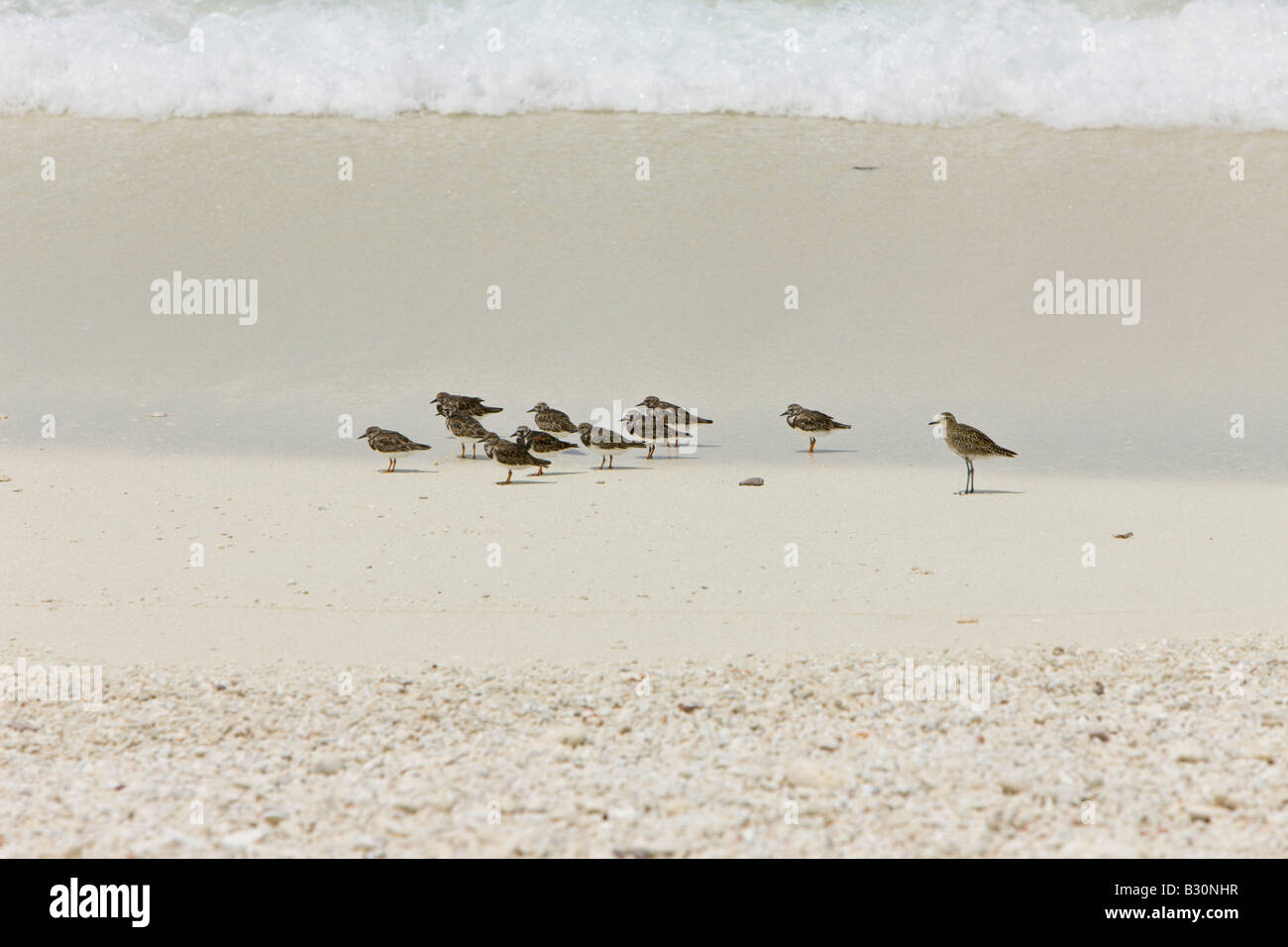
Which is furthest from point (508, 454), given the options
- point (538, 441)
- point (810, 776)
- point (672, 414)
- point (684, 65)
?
point (684, 65)

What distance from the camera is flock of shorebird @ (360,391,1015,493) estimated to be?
33.9 feet

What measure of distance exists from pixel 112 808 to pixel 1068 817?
3.33m

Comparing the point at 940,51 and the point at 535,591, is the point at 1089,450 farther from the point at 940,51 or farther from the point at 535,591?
the point at 940,51

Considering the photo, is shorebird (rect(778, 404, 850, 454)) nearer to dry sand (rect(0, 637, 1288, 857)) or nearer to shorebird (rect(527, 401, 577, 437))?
shorebird (rect(527, 401, 577, 437))

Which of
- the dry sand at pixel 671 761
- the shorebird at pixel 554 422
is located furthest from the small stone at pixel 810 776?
the shorebird at pixel 554 422

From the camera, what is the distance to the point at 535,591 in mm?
7438

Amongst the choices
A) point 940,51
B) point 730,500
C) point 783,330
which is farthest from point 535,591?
point 940,51

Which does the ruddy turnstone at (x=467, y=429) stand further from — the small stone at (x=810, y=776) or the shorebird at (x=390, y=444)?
the small stone at (x=810, y=776)

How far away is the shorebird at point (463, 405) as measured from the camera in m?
11.8

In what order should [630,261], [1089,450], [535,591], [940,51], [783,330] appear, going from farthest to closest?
[940,51]
[630,261]
[783,330]
[1089,450]
[535,591]

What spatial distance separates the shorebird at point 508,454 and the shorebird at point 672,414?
1209mm

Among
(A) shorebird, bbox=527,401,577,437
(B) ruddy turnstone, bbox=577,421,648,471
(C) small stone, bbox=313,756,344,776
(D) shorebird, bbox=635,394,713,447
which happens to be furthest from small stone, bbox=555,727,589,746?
(A) shorebird, bbox=527,401,577,437

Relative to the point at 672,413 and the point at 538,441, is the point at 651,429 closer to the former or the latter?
the point at 672,413

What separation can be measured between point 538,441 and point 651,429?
1000mm
